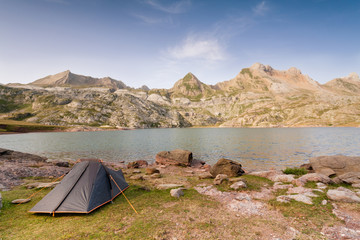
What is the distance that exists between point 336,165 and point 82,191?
96.3 ft

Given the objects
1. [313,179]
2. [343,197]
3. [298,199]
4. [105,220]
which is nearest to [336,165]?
[313,179]

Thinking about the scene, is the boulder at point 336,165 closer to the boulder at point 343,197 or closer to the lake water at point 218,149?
the lake water at point 218,149

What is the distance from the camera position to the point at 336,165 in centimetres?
2105

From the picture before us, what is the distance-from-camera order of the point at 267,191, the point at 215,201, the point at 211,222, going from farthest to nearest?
the point at 267,191
the point at 215,201
the point at 211,222

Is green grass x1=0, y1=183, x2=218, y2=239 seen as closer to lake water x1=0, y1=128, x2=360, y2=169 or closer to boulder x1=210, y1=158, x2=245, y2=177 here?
boulder x1=210, y1=158, x2=245, y2=177

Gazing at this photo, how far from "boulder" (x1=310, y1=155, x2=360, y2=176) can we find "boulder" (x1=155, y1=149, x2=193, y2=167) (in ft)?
65.1

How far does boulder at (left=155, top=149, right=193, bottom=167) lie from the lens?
31.6 metres

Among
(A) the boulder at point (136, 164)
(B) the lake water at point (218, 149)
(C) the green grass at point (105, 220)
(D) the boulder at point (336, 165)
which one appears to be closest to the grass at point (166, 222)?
(C) the green grass at point (105, 220)

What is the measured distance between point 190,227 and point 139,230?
9.38ft

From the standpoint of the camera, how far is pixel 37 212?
10719 mm

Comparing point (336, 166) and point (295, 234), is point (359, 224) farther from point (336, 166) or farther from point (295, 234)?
point (336, 166)

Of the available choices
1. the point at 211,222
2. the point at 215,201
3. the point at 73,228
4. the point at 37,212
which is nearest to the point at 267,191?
the point at 215,201

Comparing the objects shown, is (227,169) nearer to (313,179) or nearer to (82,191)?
(313,179)

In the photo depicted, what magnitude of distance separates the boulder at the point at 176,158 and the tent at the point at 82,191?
18232 millimetres
